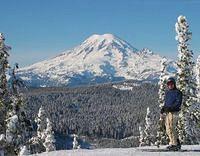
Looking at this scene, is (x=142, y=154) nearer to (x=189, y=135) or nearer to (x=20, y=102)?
(x=20, y=102)

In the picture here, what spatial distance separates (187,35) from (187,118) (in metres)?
7.10

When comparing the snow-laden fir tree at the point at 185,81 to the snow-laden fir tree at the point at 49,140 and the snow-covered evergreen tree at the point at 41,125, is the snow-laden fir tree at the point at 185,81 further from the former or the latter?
the snow-covered evergreen tree at the point at 41,125

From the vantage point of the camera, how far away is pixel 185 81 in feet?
145

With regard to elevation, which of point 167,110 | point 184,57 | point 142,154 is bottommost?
point 142,154

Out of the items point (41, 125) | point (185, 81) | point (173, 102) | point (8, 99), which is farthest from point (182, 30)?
point (173, 102)

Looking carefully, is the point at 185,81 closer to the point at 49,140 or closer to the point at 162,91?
the point at 162,91

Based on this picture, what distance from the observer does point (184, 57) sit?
45.2 m

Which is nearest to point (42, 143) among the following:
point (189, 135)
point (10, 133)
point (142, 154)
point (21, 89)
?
point (189, 135)

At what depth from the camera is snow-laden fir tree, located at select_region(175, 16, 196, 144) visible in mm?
44344

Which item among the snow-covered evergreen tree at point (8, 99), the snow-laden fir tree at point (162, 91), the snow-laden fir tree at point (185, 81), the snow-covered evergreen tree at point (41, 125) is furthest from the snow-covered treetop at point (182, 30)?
the snow-covered evergreen tree at point (41, 125)

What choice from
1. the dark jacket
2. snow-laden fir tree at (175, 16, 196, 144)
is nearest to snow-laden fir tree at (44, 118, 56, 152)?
snow-laden fir tree at (175, 16, 196, 144)

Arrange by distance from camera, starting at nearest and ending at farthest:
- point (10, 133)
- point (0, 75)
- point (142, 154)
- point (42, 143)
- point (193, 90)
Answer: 1. point (142, 154)
2. point (10, 133)
3. point (0, 75)
4. point (193, 90)
5. point (42, 143)

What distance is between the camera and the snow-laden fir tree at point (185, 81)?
4434cm

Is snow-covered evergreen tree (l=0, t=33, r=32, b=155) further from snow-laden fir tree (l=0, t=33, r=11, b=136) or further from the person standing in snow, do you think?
the person standing in snow
